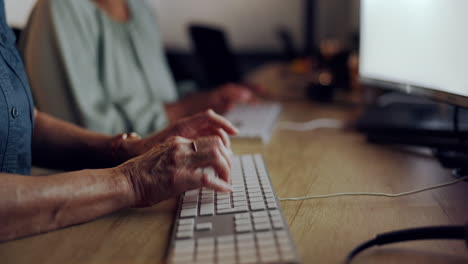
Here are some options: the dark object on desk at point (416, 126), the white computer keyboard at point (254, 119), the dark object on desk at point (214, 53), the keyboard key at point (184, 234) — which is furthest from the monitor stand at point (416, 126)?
the dark object on desk at point (214, 53)

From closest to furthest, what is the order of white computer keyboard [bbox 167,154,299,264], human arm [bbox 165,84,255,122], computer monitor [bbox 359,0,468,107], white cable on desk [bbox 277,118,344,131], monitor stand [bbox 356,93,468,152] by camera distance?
white computer keyboard [bbox 167,154,299,264], computer monitor [bbox 359,0,468,107], monitor stand [bbox 356,93,468,152], white cable on desk [bbox 277,118,344,131], human arm [bbox 165,84,255,122]

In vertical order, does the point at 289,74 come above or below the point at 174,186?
below

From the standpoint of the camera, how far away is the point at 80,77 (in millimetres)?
1141

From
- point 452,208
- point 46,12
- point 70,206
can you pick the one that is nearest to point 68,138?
point 70,206

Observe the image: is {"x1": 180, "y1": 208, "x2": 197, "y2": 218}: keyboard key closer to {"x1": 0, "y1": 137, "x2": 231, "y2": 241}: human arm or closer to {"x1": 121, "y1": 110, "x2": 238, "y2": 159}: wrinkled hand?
{"x1": 0, "y1": 137, "x2": 231, "y2": 241}: human arm

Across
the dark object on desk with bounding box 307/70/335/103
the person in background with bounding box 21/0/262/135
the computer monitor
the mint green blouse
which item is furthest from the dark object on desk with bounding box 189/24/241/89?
the computer monitor

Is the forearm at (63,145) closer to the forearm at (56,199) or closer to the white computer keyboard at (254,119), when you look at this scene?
the forearm at (56,199)

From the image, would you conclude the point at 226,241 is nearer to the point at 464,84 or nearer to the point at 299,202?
the point at 299,202

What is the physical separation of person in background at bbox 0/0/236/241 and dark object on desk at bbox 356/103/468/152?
16.9 inches

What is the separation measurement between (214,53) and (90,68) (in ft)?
2.60

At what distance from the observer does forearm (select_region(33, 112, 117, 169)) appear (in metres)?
0.82

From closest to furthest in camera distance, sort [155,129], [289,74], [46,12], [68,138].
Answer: [68,138]
[46,12]
[155,129]
[289,74]

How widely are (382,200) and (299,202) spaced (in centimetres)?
14

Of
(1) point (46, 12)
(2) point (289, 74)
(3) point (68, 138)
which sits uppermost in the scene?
(1) point (46, 12)
